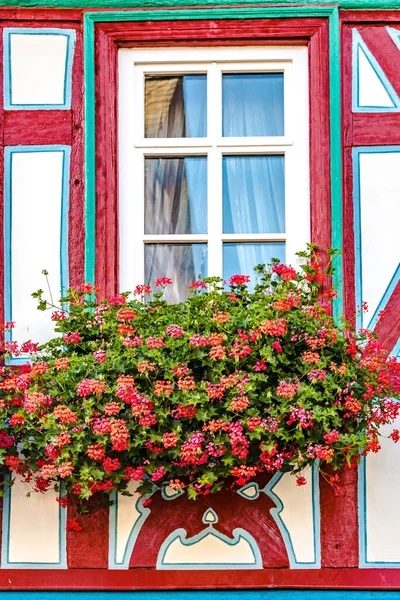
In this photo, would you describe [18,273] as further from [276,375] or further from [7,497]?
[276,375]

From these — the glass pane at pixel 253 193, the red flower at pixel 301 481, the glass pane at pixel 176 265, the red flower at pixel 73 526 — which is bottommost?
the red flower at pixel 73 526

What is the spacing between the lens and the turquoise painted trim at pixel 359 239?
5410 millimetres

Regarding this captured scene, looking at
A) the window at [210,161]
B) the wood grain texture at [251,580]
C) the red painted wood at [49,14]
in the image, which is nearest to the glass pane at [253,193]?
the window at [210,161]

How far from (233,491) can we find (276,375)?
2.00 feet

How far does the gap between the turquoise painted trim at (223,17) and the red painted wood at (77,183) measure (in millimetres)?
37

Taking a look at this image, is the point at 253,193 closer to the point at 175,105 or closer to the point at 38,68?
the point at 175,105

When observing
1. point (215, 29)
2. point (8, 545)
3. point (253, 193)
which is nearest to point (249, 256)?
point (253, 193)

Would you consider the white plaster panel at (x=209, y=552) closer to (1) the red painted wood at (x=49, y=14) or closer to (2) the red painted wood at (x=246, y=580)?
(2) the red painted wood at (x=246, y=580)

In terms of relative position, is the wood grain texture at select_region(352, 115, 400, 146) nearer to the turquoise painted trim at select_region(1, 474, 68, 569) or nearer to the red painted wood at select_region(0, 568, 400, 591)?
the red painted wood at select_region(0, 568, 400, 591)

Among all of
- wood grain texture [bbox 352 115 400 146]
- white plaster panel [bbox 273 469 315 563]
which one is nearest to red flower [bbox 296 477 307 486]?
white plaster panel [bbox 273 469 315 563]

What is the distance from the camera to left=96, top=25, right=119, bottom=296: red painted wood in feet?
18.1

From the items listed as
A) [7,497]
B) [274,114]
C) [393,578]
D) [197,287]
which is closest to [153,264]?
[197,287]

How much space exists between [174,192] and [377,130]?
1055mm

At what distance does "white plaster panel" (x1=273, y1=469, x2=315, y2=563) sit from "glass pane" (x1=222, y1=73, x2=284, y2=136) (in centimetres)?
176
